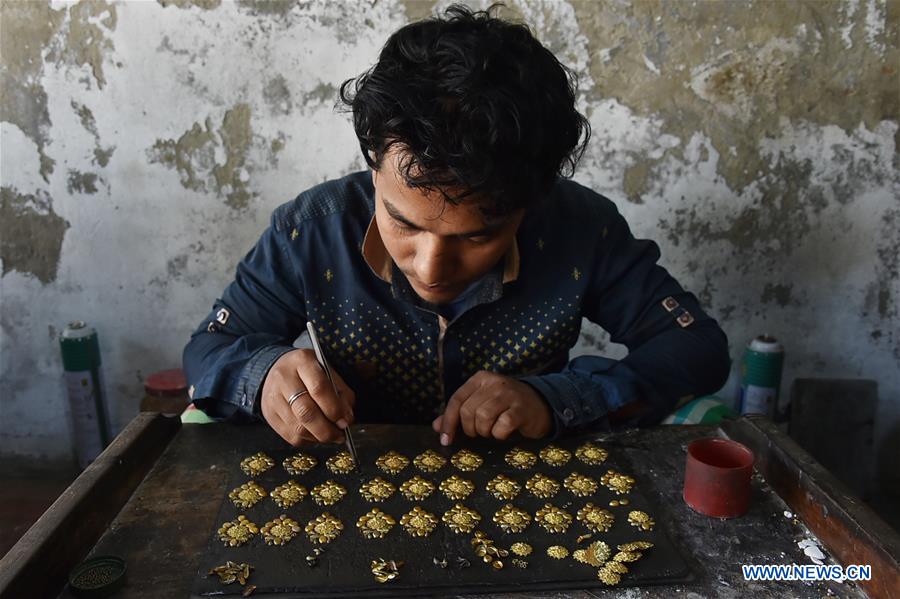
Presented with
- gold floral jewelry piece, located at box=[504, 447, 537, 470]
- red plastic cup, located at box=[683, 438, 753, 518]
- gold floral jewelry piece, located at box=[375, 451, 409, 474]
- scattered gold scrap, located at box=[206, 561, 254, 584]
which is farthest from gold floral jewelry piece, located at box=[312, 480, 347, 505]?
red plastic cup, located at box=[683, 438, 753, 518]

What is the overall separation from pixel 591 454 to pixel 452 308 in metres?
0.50

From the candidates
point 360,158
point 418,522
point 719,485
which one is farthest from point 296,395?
point 360,158

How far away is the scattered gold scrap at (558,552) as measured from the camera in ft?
3.60

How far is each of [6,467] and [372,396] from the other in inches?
72.3

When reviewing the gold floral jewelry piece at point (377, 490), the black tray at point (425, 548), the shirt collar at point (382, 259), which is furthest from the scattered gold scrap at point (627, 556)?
the shirt collar at point (382, 259)

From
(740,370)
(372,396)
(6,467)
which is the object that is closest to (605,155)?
(740,370)

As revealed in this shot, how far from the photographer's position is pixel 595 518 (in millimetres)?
1198

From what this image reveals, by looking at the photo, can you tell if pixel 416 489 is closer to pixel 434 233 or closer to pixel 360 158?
pixel 434 233

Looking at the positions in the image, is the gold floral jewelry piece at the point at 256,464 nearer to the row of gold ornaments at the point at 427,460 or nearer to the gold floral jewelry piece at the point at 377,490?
the row of gold ornaments at the point at 427,460

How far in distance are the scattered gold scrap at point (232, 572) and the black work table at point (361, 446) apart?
4 cm

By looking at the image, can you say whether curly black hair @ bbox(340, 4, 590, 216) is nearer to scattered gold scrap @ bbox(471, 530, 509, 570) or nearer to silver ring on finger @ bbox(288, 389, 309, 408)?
silver ring on finger @ bbox(288, 389, 309, 408)

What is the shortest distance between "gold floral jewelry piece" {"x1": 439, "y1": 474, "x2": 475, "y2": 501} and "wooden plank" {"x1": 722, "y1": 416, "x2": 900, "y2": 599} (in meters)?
0.57

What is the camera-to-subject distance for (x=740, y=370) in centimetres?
255

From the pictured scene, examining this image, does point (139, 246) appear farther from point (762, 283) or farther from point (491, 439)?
point (762, 283)
